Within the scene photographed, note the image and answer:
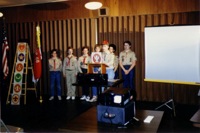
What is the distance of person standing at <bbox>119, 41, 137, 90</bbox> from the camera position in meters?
6.21

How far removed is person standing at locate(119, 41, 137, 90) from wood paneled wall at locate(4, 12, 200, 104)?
0.36 m

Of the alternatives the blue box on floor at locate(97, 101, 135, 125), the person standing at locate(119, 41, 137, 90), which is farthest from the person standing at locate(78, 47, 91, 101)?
the blue box on floor at locate(97, 101, 135, 125)

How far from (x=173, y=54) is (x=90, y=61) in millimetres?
2216

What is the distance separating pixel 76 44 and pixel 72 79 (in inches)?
41.5

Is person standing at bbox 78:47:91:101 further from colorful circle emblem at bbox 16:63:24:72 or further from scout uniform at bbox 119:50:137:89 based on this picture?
colorful circle emblem at bbox 16:63:24:72

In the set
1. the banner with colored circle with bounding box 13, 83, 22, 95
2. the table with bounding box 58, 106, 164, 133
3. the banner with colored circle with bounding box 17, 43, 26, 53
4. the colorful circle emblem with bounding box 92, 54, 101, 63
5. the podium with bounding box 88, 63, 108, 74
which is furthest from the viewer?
the banner with colored circle with bounding box 17, 43, 26, 53

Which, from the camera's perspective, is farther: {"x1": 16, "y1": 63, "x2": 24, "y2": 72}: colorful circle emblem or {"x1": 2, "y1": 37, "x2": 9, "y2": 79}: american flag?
{"x1": 2, "y1": 37, "x2": 9, "y2": 79}: american flag

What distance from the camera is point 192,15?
5992 millimetres

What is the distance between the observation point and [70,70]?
21.9 ft

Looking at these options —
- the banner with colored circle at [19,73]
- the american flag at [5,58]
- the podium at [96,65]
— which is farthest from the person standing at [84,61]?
the american flag at [5,58]

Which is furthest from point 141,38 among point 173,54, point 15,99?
point 15,99

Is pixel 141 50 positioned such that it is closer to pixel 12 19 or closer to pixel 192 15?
pixel 192 15

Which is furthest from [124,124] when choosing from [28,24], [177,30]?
[28,24]

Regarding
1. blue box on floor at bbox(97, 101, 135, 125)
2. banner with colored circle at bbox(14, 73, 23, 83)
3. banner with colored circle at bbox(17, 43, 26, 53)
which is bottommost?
blue box on floor at bbox(97, 101, 135, 125)
